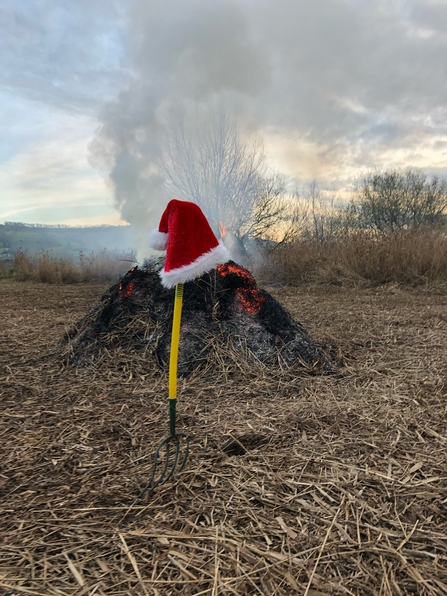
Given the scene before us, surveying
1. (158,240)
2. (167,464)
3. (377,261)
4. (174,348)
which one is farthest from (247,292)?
(377,261)

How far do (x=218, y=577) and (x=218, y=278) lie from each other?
2848 millimetres

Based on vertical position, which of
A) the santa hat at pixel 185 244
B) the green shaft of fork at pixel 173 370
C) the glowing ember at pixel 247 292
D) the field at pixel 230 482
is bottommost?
the field at pixel 230 482

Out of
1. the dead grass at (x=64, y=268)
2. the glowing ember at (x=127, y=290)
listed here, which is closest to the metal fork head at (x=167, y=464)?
the glowing ember at (x=127, y=290)

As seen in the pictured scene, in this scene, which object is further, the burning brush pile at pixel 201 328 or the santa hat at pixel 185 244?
the burning brush pile at pixel 201 328

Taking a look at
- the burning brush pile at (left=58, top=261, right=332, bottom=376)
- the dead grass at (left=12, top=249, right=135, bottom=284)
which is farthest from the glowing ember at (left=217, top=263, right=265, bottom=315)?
the dead grass at (left=12, top=249, right=135, bottom=284)

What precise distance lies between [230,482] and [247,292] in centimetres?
231

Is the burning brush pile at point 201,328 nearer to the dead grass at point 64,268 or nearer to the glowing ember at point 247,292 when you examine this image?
the glowing ember at point 247,292

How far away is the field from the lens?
1.40 m

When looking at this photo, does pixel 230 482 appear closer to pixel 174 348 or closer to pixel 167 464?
pixel 167 464

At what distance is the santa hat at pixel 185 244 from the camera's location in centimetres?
218

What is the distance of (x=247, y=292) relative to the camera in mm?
3979

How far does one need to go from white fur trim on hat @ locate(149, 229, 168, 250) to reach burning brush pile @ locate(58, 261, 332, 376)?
1394 mm

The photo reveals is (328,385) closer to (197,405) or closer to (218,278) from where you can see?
(197,405)

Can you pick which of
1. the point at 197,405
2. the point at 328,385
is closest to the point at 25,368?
the point at 197,405
